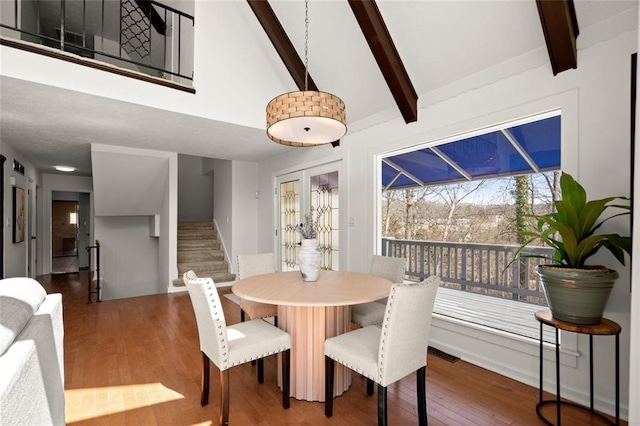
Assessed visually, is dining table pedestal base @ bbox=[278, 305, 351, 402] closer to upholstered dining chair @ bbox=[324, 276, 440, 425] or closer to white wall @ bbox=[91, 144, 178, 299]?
upholstered dining chair @ bbox=[324, 276, 440, 425]

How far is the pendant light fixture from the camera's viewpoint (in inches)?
79.6

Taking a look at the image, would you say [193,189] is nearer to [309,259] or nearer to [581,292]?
[309,259]

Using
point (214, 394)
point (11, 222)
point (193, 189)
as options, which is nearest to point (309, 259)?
point (214, 394)

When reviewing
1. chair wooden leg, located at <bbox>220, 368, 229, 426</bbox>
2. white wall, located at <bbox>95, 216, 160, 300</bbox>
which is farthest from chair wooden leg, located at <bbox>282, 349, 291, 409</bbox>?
white wall, located at <bbox>95, 216, 160, 300</bbox>

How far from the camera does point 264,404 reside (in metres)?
2.13

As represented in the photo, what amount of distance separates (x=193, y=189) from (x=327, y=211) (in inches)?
206

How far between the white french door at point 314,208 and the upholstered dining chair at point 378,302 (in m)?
1.29

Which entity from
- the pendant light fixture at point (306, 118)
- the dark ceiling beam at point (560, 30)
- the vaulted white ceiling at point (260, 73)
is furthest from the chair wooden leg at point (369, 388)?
the dark ceiling beam at point (560, 30)

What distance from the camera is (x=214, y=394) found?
2.25 m

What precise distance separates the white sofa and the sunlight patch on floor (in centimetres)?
63

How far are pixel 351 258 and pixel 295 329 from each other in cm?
194

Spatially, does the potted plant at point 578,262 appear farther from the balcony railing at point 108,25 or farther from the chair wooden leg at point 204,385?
the balcony railing at point 108,25

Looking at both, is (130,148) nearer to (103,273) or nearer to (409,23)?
(103,273)

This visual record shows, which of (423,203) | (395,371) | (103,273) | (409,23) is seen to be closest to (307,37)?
(409,23)
